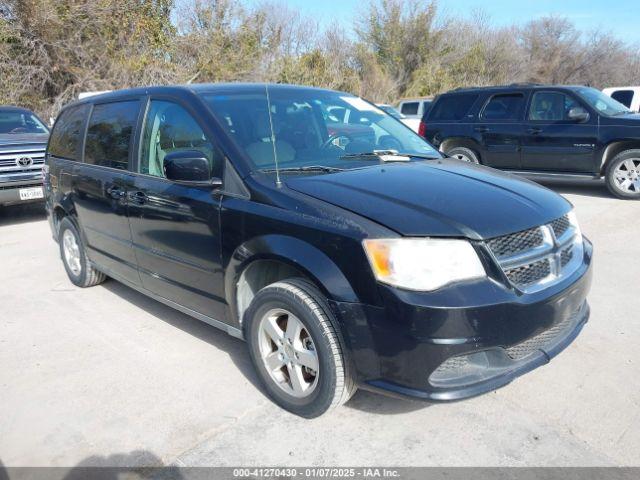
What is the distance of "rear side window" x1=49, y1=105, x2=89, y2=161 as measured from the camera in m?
4.88

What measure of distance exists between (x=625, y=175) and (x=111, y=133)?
7604 mm

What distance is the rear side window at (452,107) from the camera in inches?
393

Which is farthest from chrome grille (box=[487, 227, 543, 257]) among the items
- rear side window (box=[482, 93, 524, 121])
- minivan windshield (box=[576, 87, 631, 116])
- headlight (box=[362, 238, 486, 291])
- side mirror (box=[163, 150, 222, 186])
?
rear side window (box=[482, 93, 524, 121])

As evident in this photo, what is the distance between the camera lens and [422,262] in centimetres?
247

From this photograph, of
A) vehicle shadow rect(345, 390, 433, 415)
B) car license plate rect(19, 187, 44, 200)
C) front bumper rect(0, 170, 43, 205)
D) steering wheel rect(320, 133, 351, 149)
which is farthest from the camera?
car license plate rect(19, 187, 44, 200)

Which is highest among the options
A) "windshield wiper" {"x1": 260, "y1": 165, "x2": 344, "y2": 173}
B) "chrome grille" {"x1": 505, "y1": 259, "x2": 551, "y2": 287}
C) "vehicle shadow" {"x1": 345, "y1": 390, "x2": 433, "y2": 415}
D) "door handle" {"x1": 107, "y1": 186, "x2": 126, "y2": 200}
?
"windshield wiper" {"x1": 260, "y1": 165, "x2": 344, "y2": 173}

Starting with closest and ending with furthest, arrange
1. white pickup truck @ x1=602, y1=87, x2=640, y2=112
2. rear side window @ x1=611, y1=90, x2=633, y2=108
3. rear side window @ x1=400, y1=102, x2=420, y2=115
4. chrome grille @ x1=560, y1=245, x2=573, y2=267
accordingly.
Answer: chrome grille @ x1=560, y1=245, x2=573, y2=267, white pickup truck @ x1=602, y1=87, x2=640, y2=112, rear side window @ x1=611, y1=90, x2=633, y2=108, rear side window @ x1=400, y1=102, x2=420, y2=115

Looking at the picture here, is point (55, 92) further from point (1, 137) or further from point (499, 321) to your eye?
point (499, 321)

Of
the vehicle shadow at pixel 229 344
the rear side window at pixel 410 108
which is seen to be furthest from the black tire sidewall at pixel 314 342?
the rear side window at pixel 410 108

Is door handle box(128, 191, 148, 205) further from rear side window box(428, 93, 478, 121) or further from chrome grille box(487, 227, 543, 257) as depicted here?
rear side window box(428, 93, 478, 121)

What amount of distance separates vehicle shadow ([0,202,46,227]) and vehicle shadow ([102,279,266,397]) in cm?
451

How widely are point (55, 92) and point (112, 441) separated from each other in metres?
19.2

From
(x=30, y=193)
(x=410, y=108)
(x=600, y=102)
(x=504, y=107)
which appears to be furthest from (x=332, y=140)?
(x=410, y=108)

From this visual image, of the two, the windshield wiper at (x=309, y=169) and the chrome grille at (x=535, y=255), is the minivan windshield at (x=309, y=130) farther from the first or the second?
the chrome grille at (x=535, y=255)
